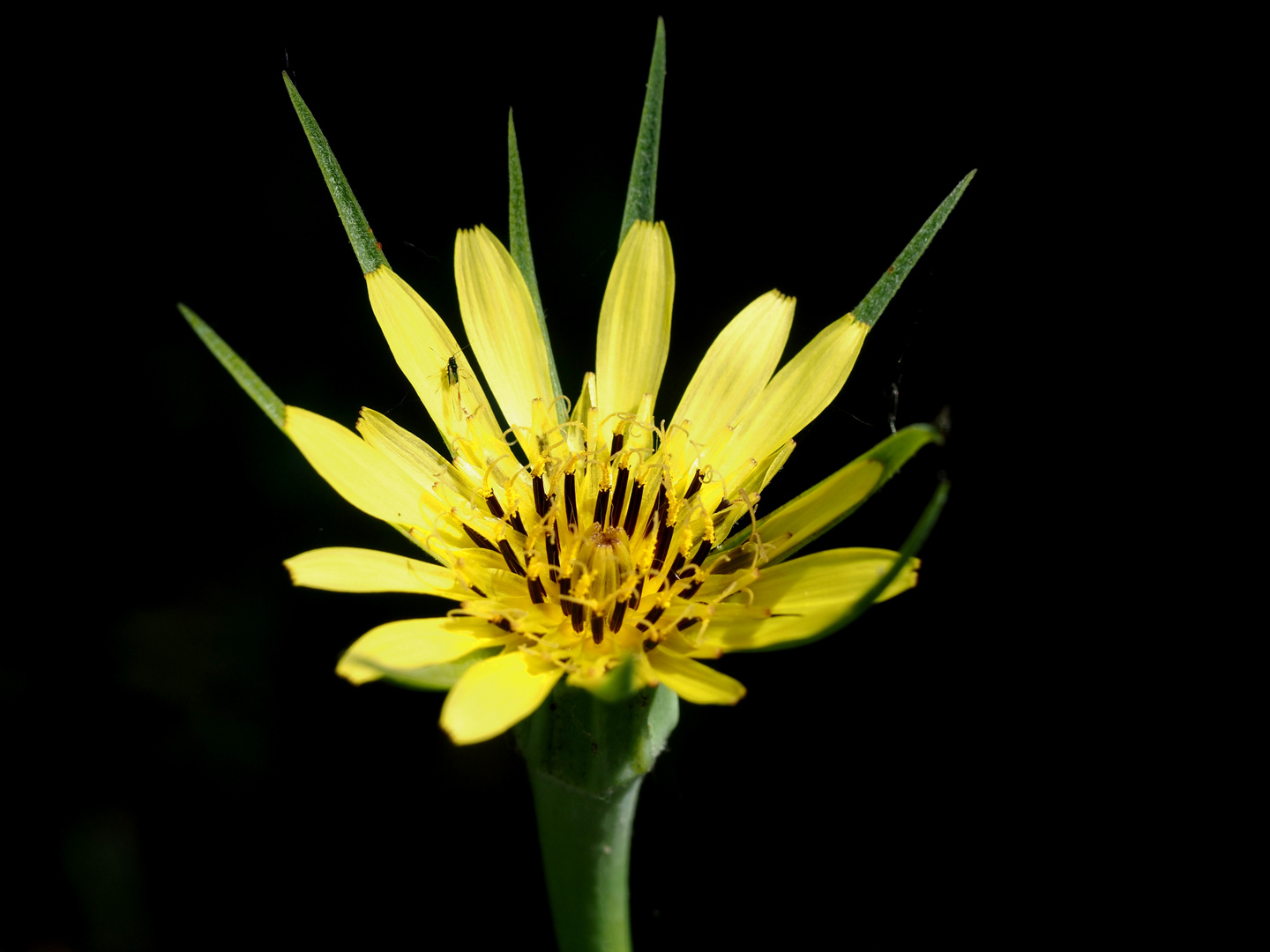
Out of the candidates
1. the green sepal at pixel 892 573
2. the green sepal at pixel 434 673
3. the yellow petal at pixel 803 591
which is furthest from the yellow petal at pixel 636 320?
the green sepal at pixel 892 573

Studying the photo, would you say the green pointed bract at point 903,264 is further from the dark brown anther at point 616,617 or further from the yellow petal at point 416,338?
the yellow petal at point 416,338

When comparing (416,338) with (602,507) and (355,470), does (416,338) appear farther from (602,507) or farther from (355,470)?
(602,507)

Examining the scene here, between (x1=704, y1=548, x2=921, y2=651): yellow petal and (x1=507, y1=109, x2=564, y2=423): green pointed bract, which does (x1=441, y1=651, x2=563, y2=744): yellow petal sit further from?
(x1=507, y1=109, x2=564, y2=423): green pointed bract

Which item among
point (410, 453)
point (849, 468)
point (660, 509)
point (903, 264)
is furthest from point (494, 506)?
point (903, 264)

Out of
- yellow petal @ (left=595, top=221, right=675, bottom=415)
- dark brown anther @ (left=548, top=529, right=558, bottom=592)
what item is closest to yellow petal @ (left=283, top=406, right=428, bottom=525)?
dark brown anther @ (left=548, top=529, right=558, bottom=592)

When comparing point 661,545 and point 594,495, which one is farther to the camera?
point 594,495
